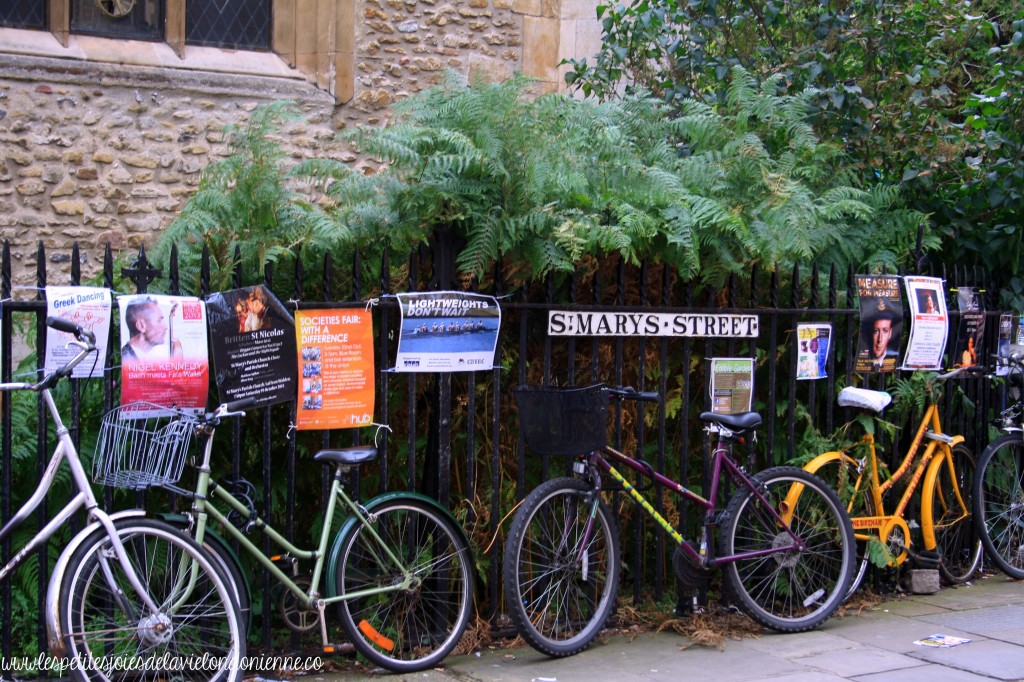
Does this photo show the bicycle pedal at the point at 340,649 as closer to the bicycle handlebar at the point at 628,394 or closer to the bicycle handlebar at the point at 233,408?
the bicycle handlebar at the point at 233,408

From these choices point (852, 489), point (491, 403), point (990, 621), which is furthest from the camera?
point (852, 489)

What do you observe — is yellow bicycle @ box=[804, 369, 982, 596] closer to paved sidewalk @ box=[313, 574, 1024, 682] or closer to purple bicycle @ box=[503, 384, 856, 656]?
purple bicycle @ box=[503, 384, 856, 656]

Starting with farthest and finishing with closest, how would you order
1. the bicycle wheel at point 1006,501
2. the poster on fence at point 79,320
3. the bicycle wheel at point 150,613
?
the bicycle wheel at point 1006,501 → the poster on fence at point 79,320 → the bicycle wheel at point 150,613

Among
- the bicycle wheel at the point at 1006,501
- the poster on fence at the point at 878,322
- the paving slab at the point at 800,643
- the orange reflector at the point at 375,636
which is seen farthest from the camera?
the bicycle wheel at the point at 1006,501

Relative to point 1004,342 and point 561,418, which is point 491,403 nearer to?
Result: point 561,418

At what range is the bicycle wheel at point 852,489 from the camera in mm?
6055

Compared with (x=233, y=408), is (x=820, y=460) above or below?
below

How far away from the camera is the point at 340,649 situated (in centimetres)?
484

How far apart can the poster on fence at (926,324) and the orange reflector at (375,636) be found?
136 inches

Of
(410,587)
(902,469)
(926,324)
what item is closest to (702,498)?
(902,469)

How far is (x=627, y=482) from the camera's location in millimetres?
5293

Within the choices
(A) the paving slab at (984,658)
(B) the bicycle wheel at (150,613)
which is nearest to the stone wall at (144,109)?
(B) the bicycle wheel at (150,613)

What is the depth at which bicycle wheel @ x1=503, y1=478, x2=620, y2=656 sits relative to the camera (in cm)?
493

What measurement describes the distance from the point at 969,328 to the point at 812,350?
4.51 ft
